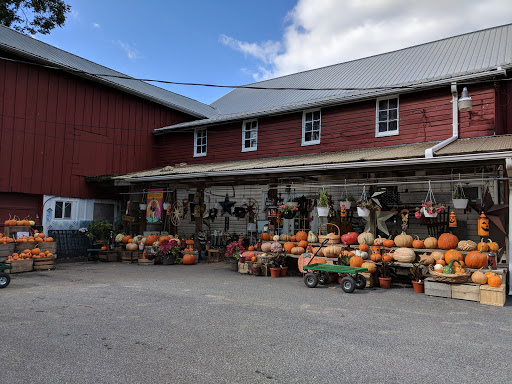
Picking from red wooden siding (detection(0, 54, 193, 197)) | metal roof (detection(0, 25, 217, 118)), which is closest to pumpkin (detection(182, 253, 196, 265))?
red wooden siding (detection(0, 54, 193, 197))

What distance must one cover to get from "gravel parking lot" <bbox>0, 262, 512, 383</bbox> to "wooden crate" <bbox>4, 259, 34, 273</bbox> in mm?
2438

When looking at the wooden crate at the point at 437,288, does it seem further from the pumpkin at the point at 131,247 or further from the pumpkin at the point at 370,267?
the pumpkin at the point at 131,247

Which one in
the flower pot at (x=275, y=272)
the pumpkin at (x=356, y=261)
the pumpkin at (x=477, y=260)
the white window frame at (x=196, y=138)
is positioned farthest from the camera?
the white window frame at (x=196, y=138)

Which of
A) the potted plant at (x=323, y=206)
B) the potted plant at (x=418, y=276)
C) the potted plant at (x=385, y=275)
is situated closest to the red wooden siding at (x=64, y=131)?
the potted plant at (x=323, y=206)

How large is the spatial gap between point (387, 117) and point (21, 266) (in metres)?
13.0

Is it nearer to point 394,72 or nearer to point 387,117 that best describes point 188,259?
point 387,117

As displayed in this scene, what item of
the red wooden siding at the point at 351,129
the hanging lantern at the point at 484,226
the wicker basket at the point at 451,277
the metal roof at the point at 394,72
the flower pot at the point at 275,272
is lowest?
the flower pot at the point at 275,272

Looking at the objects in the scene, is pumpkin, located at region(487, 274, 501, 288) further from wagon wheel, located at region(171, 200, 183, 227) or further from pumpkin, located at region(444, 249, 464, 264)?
wagon wheel, located at region(171, 200, 183, 227)

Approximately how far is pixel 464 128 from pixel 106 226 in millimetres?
14047

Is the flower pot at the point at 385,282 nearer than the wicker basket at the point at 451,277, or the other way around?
the wicker basket at the point at 451,277

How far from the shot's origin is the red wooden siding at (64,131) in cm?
1512

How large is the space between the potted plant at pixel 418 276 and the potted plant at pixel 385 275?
0.57m

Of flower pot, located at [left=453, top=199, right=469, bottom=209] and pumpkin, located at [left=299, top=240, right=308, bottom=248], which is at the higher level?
flower pot, located at [left=453, top=199, right=469, bottom=209]

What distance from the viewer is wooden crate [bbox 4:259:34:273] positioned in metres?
11.2
